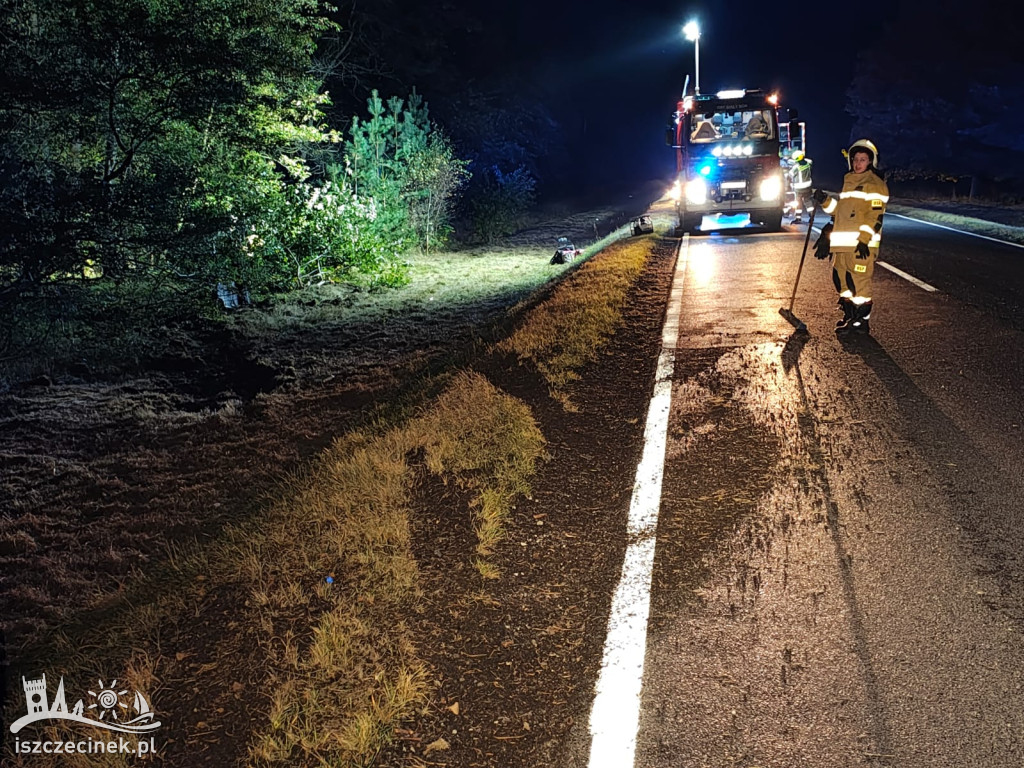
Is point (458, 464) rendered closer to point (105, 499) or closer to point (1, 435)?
point (105, 499)

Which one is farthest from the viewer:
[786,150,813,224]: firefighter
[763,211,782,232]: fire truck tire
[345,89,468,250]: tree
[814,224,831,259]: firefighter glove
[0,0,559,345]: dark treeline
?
[345,89,468,250]: tree

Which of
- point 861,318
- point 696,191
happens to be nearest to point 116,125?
point 861,318

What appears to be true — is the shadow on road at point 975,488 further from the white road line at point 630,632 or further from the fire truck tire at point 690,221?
the fire truck tire at point 690,221

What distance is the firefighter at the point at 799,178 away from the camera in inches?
707

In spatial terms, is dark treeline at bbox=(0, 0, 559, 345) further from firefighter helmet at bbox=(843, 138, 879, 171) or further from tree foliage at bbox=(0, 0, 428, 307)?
firefighter helmet at bbox=(843, 138, 879, 171)

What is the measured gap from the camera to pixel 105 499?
669 centimetres

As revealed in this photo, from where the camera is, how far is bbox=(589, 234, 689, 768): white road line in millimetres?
2654

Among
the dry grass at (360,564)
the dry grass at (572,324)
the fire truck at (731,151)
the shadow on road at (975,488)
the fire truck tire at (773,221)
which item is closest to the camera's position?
the dry grass at (360,564)

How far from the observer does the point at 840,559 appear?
3611 mm

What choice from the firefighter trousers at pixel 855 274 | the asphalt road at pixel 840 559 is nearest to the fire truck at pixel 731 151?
the firefighter trousers at pixel 855 274

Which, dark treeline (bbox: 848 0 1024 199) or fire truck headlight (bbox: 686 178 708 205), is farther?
dark treeline (bbox: 848 0 1024 199)

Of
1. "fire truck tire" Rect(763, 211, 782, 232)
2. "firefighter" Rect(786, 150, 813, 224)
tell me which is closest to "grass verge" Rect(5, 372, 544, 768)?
"fire truck tire" Rect(763, 211, 782, 232)

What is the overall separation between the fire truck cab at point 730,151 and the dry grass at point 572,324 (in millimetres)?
4502

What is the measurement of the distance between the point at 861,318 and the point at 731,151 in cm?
935
